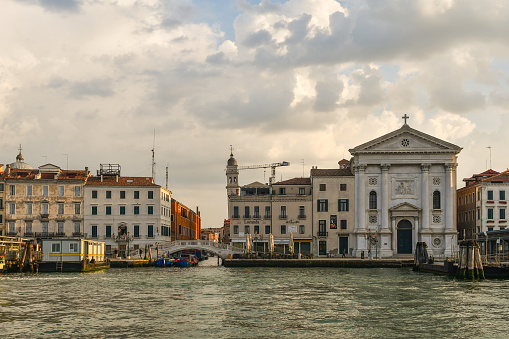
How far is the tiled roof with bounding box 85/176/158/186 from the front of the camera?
7362cm

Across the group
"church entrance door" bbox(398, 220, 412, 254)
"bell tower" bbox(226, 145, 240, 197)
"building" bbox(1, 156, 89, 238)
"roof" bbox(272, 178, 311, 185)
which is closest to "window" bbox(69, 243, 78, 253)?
"building" bbox(1, 156, 89, 238)

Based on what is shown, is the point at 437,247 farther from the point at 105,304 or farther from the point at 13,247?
the point at 105,304

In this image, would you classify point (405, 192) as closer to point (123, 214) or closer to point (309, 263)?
point (309, 263)

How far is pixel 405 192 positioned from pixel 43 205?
36.0 metres

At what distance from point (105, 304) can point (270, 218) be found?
46164 millimetres

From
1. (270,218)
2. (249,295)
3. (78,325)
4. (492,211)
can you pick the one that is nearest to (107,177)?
(270,218)

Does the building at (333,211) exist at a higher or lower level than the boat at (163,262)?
higher

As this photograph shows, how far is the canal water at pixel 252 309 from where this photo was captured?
23734 millimetres

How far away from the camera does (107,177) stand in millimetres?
77250

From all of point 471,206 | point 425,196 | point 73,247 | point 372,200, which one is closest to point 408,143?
point 425,196

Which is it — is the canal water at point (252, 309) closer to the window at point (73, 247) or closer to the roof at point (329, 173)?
the window at point (73, 247)

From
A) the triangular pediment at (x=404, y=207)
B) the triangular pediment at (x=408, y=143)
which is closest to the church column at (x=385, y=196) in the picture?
the triangular pediment at (x=404, y=207)

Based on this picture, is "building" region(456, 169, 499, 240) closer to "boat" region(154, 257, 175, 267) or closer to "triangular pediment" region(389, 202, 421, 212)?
"triangular pediment" region(389, 202, 421, 212)

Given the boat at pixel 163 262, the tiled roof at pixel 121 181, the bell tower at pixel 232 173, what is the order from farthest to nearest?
the bell tower at pixel 232 173 → the tiled roof at pixel 121 181 → the boat at pixel 163 262
